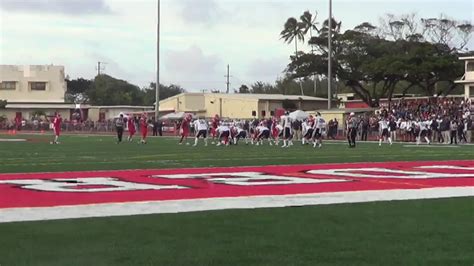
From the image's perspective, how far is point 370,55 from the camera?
70.4m

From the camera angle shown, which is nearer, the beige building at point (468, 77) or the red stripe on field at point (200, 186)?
the red stripe on field at point (200, 186)

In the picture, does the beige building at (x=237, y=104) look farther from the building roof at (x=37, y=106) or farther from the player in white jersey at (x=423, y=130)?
the player in white jersey at (x=423, y=130)

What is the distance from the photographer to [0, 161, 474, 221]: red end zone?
36.5ft

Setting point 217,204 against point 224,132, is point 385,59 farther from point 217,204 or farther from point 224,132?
point 217,204

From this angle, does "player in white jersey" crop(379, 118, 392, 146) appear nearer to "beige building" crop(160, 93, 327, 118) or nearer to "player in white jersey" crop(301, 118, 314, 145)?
"player in white jersey" crop(301, 118, 314, 145)

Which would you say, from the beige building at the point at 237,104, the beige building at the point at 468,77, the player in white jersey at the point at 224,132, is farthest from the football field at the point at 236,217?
the beige building at the point at 237,104

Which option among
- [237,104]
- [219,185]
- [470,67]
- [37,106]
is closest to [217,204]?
[219,185]

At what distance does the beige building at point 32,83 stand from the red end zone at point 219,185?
286 ft

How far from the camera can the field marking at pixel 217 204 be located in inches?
379

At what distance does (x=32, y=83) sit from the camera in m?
102

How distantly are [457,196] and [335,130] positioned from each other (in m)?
35.8

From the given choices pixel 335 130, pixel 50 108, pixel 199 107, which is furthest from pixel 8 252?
pixel 50 108

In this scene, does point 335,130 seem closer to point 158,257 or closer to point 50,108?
point 158,257

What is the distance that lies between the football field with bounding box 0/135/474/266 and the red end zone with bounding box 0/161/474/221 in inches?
0.8
